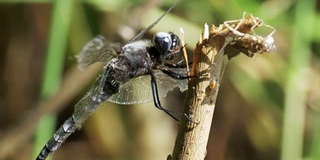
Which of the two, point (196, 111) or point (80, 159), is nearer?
point (196, 111)

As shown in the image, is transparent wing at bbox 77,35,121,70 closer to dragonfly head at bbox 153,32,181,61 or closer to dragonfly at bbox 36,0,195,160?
dragonfly at bbox 36,0,195,160

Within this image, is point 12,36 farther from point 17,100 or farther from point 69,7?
point 69,7

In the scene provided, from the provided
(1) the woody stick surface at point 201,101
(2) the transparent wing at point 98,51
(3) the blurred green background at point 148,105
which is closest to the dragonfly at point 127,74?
(2) the transparent wing at point 98,51

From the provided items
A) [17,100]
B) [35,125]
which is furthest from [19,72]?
[35,125]

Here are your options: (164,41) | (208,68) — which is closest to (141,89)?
(164,41)

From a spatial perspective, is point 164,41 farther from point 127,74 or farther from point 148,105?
point 148,105

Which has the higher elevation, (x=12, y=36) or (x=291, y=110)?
(x=12, y=36)

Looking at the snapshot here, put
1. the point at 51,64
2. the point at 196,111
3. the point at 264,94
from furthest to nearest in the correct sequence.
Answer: the point at 264,94 → the point at 51,64 → the point at 196,111
